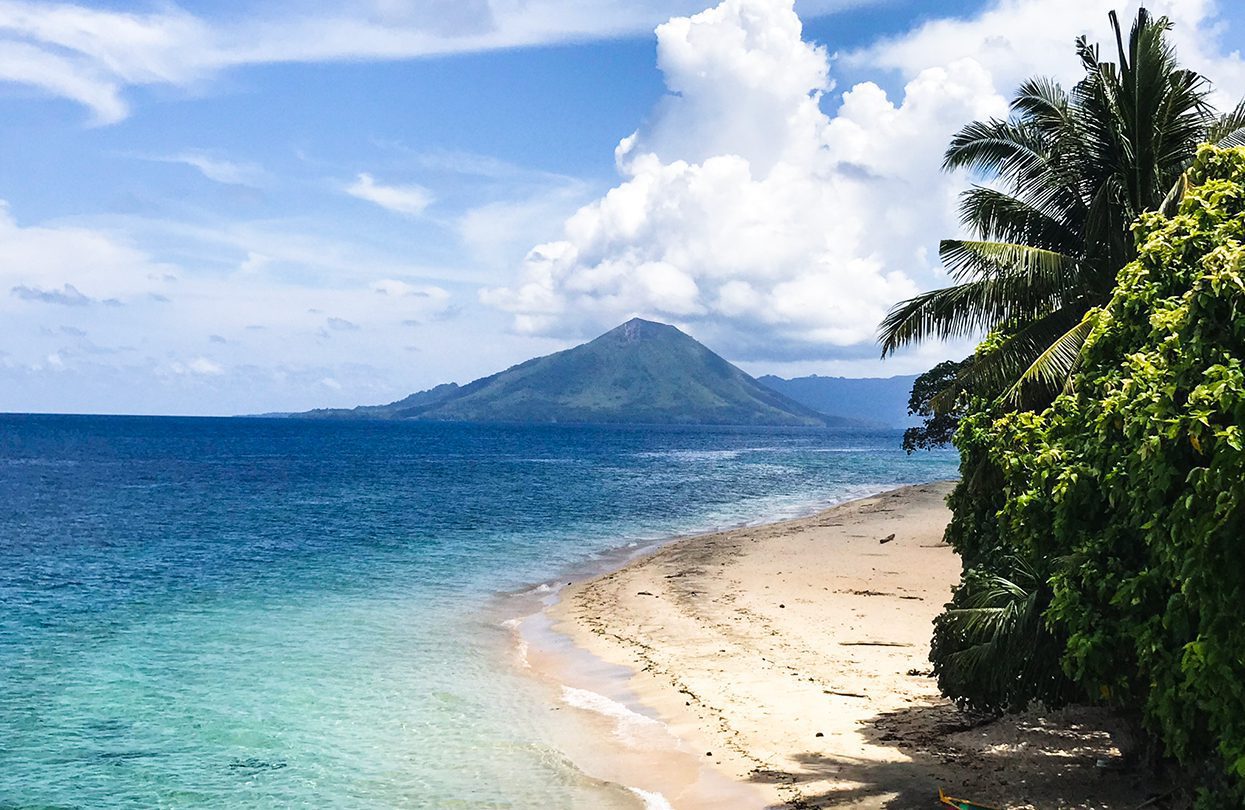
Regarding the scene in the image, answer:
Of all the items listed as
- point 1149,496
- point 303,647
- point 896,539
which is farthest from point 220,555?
point 1149,496

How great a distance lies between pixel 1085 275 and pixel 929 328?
2.52m

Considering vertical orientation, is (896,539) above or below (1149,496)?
below

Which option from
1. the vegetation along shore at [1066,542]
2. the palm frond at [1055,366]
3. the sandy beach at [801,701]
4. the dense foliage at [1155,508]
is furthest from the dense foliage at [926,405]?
the dense foliage at [1155,508]

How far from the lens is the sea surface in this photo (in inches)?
540

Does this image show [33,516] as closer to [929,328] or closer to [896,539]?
[896,539]

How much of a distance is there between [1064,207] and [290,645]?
1923cm

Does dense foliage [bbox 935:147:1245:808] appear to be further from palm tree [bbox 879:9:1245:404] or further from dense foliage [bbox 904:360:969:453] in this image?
dense foliage [bbox 904:360:969:453]

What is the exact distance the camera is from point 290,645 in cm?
2203

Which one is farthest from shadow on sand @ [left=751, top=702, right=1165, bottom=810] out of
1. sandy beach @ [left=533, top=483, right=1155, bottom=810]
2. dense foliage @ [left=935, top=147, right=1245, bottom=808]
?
dense foliage @ [left=935, top=147, right=1245, bottom=808]

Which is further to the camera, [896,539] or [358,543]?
[358,543]

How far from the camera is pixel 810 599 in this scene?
25.3 meters

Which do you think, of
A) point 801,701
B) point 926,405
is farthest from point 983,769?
point 926,405

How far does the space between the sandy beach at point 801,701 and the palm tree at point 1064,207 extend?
5063 millimetres

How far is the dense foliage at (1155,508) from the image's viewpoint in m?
6.95
